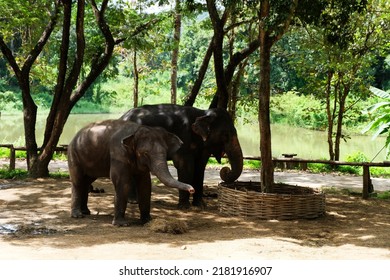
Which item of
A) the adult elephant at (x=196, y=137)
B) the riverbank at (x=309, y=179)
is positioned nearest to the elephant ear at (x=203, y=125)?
the adult elephant at (x=196, y=137)

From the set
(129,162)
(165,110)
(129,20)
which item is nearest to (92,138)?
(129,162)

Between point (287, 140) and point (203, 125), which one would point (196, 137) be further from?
point (287, 140)

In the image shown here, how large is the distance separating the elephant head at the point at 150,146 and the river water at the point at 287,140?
14.8 metres

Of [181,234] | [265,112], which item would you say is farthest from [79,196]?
[265,112]

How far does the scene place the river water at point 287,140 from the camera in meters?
25.6

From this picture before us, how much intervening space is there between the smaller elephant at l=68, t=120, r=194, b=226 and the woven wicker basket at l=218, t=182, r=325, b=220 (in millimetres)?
1437

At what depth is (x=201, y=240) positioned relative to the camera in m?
7.16

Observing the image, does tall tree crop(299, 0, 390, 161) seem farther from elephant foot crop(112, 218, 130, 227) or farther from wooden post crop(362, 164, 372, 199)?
elephant foot crop(112, 218, 130, 227)

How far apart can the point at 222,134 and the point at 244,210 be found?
165cm

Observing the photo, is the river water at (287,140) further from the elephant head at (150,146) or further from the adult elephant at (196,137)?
the elephant head at (150,146)

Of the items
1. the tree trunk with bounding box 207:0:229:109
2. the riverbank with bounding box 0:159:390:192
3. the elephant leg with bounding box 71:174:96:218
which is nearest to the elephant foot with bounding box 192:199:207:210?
the elephant leg with bounding box 71:174:96:218

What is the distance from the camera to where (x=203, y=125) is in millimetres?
9969

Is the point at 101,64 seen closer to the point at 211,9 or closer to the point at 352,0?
the point at 211,9

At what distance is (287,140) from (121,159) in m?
23.6
